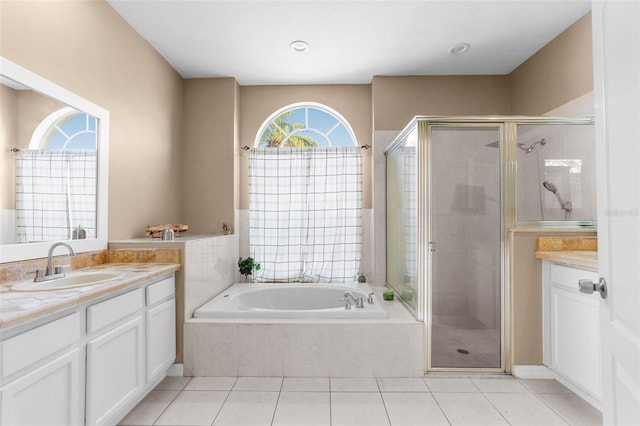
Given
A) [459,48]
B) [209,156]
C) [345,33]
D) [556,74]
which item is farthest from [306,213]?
[556,74]

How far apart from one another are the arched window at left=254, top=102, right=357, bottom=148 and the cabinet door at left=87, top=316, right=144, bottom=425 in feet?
8.23

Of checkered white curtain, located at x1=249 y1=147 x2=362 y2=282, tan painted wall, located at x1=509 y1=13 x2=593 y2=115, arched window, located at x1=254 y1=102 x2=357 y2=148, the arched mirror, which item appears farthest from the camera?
arched window, located at x1=254 y1=102 x2=357 y2=148

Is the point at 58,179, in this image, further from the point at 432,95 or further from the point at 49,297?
the point at 432,95

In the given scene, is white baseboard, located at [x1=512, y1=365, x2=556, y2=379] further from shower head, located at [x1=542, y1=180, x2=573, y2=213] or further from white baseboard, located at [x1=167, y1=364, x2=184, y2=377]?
white baseboard, located at [x1=167, y1=364, x2=184, y2=377]

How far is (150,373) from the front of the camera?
198 cm

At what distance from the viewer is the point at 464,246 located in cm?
246

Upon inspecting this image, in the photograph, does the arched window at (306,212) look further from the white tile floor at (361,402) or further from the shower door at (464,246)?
the white tile floor at (361,402)

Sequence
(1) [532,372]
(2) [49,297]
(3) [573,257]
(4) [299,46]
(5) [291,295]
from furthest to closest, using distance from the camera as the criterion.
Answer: (5) [291,295], (4) [299,46], (1) [532,372], (3) [573,257], (2) [49,297]

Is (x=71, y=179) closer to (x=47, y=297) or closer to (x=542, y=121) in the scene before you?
(x=47, y=297)

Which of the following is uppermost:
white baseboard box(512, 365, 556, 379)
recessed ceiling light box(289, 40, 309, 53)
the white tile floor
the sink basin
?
recessed ceiling light box(289, 40, 309, 53)

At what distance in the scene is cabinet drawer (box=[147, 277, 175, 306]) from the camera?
200 centimetres

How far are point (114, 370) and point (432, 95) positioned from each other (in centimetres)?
356

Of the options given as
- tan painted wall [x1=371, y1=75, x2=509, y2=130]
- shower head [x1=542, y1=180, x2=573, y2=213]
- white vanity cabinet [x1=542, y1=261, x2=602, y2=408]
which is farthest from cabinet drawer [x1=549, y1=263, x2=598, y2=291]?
tan painted wall [x1=371, y1=75, x2=509, y2=130]

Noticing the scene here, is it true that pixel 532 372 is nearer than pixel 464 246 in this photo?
Yes
